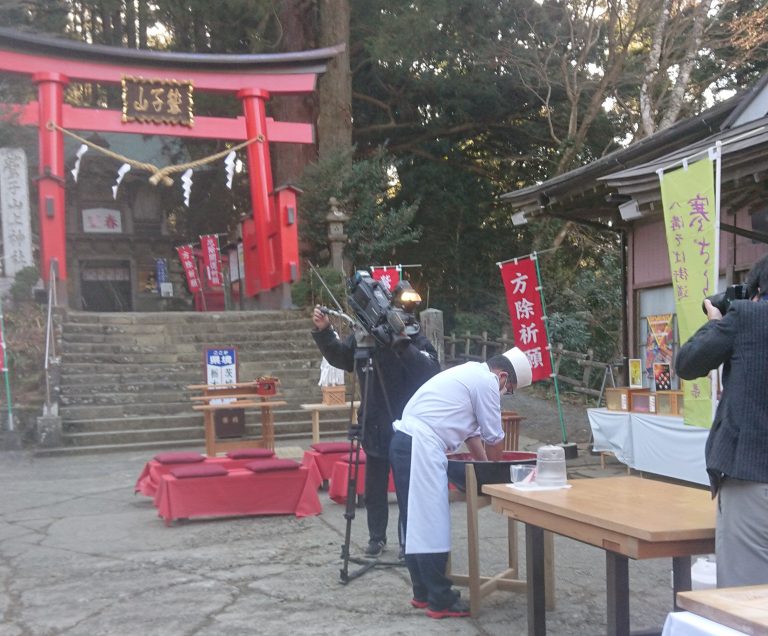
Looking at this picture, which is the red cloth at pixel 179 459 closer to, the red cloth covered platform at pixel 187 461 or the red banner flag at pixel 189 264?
the red cloth covered platform at pixel 187 461

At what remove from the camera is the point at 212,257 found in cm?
2314

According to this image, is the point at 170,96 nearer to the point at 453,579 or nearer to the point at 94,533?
the point at 94,533

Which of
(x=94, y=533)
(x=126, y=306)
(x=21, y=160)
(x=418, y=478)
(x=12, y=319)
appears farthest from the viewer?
(x=126, y=306)

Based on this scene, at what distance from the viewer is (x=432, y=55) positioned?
20.8 metres

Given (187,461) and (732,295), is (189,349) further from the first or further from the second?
(732,295)

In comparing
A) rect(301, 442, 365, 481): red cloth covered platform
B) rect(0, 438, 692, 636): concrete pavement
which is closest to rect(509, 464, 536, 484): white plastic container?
rect(0, 438, 692, 636): concrete pavement

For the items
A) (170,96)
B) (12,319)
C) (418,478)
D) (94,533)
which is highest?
(170,96)

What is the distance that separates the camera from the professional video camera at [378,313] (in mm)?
5184

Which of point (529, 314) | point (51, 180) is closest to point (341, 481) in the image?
point (529, 314)

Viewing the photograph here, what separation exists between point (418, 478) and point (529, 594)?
84cm

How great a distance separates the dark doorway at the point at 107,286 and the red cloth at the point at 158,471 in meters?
17.9

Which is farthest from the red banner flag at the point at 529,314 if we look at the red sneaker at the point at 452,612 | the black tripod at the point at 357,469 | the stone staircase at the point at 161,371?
the red sneaker at the point at 452,612

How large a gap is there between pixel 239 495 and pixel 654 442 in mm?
4432

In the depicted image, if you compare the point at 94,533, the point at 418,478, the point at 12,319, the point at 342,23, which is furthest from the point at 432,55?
the point at 418,478
